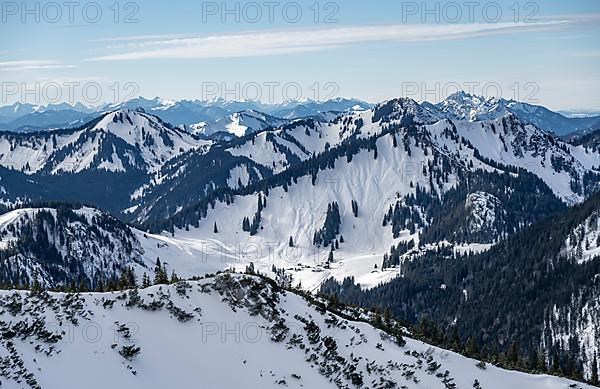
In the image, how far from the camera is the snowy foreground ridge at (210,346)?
61375 mm

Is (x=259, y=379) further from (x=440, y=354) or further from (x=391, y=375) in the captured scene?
(x=440, y=354)

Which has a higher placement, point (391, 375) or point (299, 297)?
point (299, 297)

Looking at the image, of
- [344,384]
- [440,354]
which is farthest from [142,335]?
[440,354]

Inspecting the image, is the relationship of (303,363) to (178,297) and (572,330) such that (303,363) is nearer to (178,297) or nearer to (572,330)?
(178,297)

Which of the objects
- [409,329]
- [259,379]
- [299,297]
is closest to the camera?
[259,379]

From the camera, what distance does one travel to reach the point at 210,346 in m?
71.2

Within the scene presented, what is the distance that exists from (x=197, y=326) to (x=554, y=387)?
4838 cm

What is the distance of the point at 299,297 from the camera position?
89.3m

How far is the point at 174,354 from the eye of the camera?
6806cm

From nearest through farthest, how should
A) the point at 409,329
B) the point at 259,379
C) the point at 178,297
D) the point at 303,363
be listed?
1. the point at 259,379
2. the point at 303,363
3. the point at 178,297
4. the point at 409,329

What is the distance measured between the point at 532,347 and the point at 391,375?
129533 mm

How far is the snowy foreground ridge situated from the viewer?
61375mm

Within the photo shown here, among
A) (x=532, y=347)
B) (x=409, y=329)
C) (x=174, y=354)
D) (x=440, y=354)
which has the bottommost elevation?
(x=532, y=347)

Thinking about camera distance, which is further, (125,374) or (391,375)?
(391,375)
